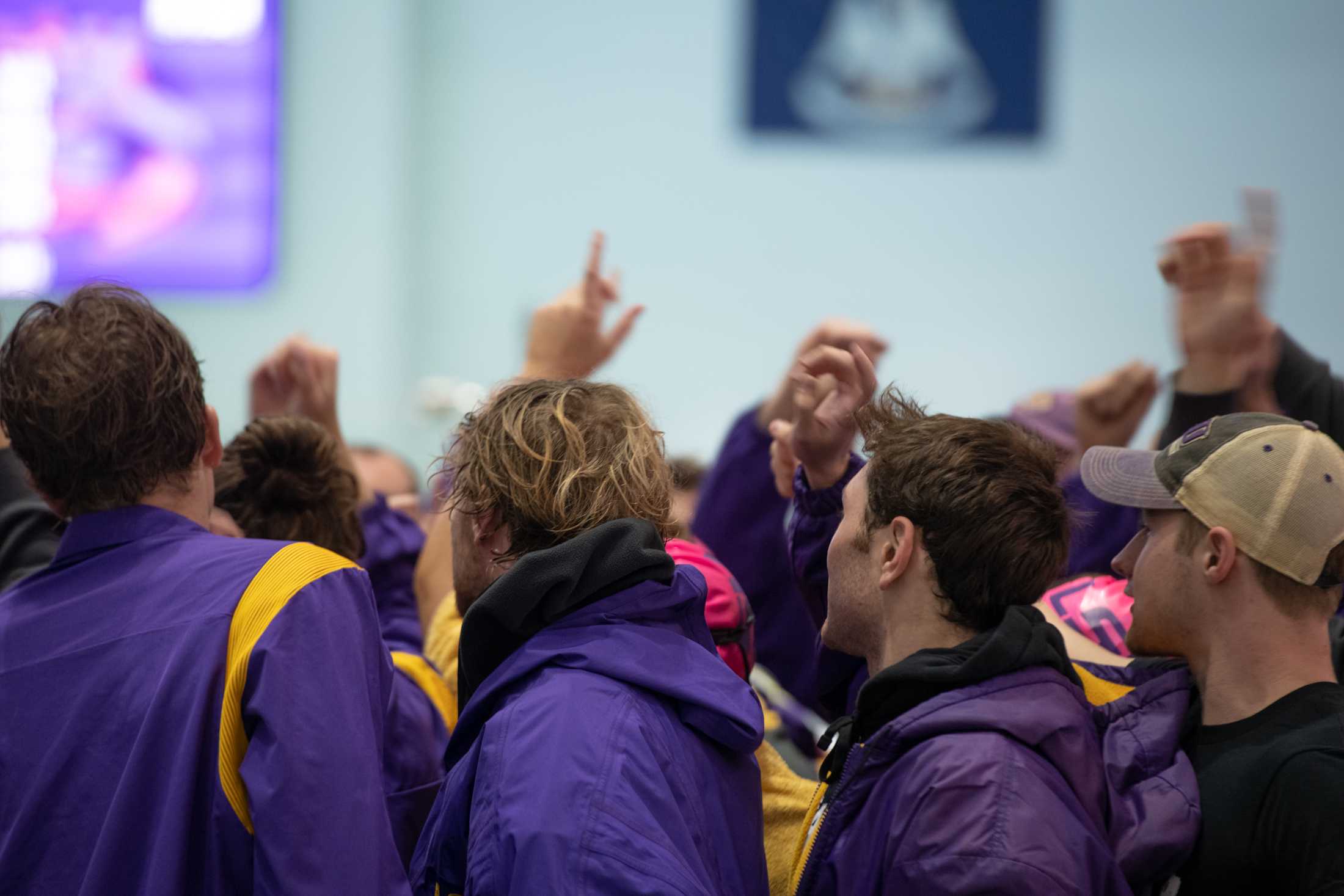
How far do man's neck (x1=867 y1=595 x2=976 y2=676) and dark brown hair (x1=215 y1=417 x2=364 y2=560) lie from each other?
82 centimetres

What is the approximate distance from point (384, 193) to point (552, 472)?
14.2ft

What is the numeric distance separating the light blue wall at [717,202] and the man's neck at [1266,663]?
412cm

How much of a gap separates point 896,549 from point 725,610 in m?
0.29

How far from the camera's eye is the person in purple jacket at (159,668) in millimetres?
1168

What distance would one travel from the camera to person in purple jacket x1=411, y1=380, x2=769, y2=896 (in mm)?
1046

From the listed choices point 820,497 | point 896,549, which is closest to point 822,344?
point 820,497

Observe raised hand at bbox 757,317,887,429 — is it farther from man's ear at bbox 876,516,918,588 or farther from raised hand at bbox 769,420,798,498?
man's ear at bbox 876,516,918,588

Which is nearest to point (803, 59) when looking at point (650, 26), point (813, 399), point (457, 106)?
point (650, 26)

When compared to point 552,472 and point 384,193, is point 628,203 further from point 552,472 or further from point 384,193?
point 552,472

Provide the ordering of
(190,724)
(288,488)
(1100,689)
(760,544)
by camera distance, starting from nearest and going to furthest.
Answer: (190,724) → (1100,689) → (288,488) → (760,544)

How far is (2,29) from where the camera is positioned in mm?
5047

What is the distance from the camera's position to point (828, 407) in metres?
1.63

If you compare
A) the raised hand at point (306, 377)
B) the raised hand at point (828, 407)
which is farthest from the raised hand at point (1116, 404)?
the raised hand at point (306, 377)

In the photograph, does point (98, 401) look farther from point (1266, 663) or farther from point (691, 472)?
point (691, 472)
